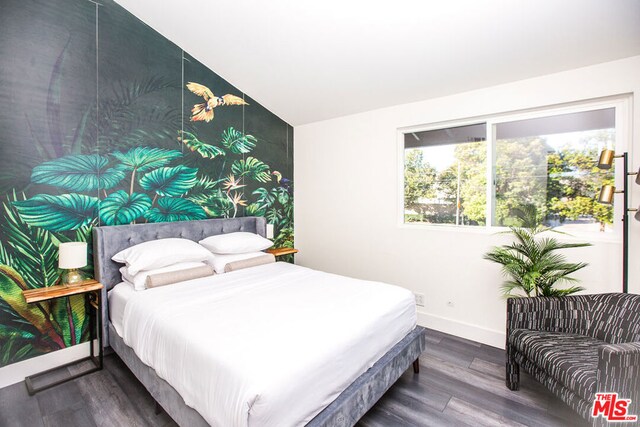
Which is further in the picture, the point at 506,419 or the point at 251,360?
the point at 506,419

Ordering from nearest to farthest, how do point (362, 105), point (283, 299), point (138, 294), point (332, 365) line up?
point (332, 365)
point (283, 299)
point (138, 294)
point (362, 105)

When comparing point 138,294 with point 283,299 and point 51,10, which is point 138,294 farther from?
point 51,10

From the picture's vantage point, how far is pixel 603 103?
2465 millimetres

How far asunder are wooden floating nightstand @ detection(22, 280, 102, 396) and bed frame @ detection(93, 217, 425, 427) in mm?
73

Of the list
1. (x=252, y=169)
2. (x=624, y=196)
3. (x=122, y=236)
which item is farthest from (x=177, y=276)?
(x=624, y=196)

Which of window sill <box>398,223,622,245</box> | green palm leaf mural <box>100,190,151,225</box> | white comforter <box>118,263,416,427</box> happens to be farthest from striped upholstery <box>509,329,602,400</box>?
Answer: green palm leaf mural <box>100,190,151,225</box>

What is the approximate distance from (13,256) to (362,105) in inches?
140

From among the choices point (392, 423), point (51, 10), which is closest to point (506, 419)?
point (392, 423)

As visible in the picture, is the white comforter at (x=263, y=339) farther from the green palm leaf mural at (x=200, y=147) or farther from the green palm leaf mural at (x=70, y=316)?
the green palm leaf mural at (x=200, y=147)

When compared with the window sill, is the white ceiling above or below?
above

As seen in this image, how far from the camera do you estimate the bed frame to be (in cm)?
159

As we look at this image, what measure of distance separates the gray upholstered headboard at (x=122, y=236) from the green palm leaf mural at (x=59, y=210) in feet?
0.52

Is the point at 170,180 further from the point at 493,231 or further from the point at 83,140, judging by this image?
the point at 493,231

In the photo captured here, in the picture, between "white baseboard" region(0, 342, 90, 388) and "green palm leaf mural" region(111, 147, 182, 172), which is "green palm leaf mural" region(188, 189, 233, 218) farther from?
"white baseboard" region(0, 342, 90, 388)
